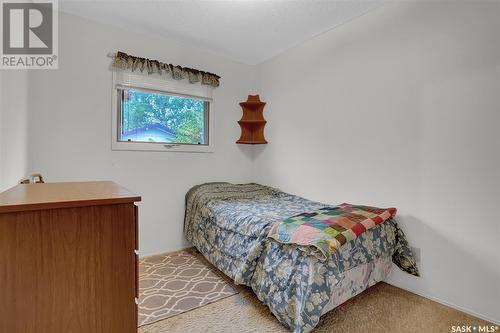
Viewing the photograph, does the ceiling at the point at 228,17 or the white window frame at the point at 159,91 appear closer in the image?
the ceiling at the point at 228,17

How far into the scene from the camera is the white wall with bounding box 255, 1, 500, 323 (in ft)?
5.47

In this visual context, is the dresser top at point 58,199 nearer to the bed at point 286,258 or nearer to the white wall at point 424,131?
the bed at point 286,258

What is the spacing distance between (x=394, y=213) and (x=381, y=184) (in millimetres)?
271

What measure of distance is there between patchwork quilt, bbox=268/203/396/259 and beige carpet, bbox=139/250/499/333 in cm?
55

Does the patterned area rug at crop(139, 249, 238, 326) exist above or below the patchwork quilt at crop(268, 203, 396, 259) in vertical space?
below

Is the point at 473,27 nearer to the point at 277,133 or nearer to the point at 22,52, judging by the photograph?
the point at 277,133

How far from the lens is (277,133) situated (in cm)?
323

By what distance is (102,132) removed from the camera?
2467 millimetres

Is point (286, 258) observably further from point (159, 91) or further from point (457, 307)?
point (159, 91)

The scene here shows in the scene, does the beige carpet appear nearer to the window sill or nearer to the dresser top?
the dresser top

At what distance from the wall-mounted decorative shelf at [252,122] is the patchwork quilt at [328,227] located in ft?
5.49

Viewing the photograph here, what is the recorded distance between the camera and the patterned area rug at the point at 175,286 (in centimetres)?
179

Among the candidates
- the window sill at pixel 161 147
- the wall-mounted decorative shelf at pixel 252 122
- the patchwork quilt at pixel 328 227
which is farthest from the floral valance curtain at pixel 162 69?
the patchwork quilt at pixel 328 227

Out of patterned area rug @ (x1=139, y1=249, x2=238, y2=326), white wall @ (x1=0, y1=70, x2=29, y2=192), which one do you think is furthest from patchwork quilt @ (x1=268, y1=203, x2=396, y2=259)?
white wall @ (x1=0, y1=70, x2=29, y2=192)
